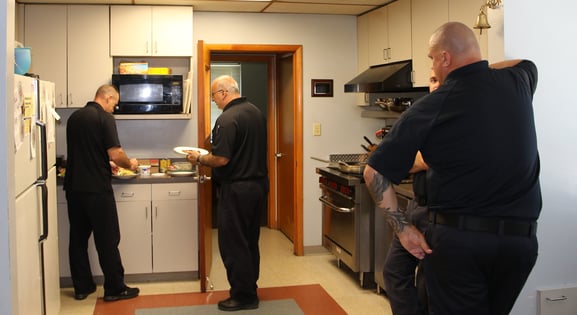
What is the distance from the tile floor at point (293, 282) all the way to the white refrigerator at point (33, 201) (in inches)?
39.6

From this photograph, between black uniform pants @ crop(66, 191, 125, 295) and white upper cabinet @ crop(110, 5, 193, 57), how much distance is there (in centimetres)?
137

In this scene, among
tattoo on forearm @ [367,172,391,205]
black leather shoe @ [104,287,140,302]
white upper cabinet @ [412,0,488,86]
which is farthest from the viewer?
black leather shoe @ [104,287,140,302]

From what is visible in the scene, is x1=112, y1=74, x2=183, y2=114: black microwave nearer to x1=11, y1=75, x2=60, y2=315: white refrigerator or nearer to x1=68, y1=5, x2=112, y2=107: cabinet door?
x1=68, y1=5, x2=112, y2=107: cabinet door

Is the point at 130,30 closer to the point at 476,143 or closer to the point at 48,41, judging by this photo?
the point at 48,41

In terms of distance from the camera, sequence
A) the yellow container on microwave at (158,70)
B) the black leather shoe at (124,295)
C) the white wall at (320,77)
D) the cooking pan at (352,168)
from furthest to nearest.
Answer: the white wall at (320,77) → the yellow container on microwave at (158,70) → the cooking pan at (352,168) → the black leather shoe at (124,295)

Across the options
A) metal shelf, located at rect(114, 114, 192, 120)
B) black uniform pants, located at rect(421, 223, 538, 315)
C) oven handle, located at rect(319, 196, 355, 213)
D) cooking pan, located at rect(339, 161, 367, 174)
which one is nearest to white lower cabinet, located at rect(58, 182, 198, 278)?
metal shelf, located at rect(114, 114, 192, 120)

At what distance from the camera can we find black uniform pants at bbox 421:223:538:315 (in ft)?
7.28

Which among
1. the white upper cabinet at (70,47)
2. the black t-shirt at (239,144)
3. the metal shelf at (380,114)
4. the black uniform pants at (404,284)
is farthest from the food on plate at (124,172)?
the black uniform pants at (404,284)

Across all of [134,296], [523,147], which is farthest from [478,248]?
[134,296]

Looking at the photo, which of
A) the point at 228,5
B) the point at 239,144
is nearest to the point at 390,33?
the point at 228,5

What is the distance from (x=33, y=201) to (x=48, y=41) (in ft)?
8.32

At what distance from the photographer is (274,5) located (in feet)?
17.6

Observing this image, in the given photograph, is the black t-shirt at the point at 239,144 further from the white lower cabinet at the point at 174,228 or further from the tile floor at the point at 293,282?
the tile floor at the point at 293,282

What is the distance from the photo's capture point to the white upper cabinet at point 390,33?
486cm
